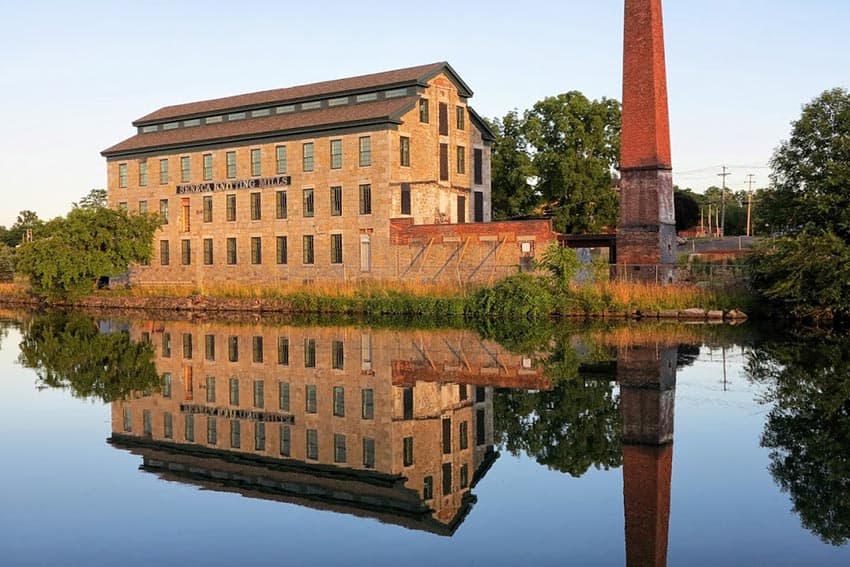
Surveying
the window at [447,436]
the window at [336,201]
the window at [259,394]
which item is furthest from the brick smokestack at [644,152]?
the window at [447,436]

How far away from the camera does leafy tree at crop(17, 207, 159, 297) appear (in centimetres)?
4628

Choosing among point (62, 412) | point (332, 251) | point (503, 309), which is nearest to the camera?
point (62, 412)

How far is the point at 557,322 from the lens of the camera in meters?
32.4

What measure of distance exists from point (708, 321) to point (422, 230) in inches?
597

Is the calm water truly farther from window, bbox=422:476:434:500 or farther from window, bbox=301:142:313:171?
window, bbox=301:142:313:171

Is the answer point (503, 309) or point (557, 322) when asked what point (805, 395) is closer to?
point (557, 322)

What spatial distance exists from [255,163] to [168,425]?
123 ft

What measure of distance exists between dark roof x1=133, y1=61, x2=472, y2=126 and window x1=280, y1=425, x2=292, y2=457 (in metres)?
34.3

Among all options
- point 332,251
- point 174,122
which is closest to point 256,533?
point 332,251

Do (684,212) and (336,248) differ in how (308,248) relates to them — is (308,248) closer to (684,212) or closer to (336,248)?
(336,248)

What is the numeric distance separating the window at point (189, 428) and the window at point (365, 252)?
31151 millimetres

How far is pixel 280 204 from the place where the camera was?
4850 centimetres

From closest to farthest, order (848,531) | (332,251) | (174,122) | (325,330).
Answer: (848,531)
(325,330)
(332,251)
(174,122)

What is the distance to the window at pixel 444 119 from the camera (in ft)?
156
